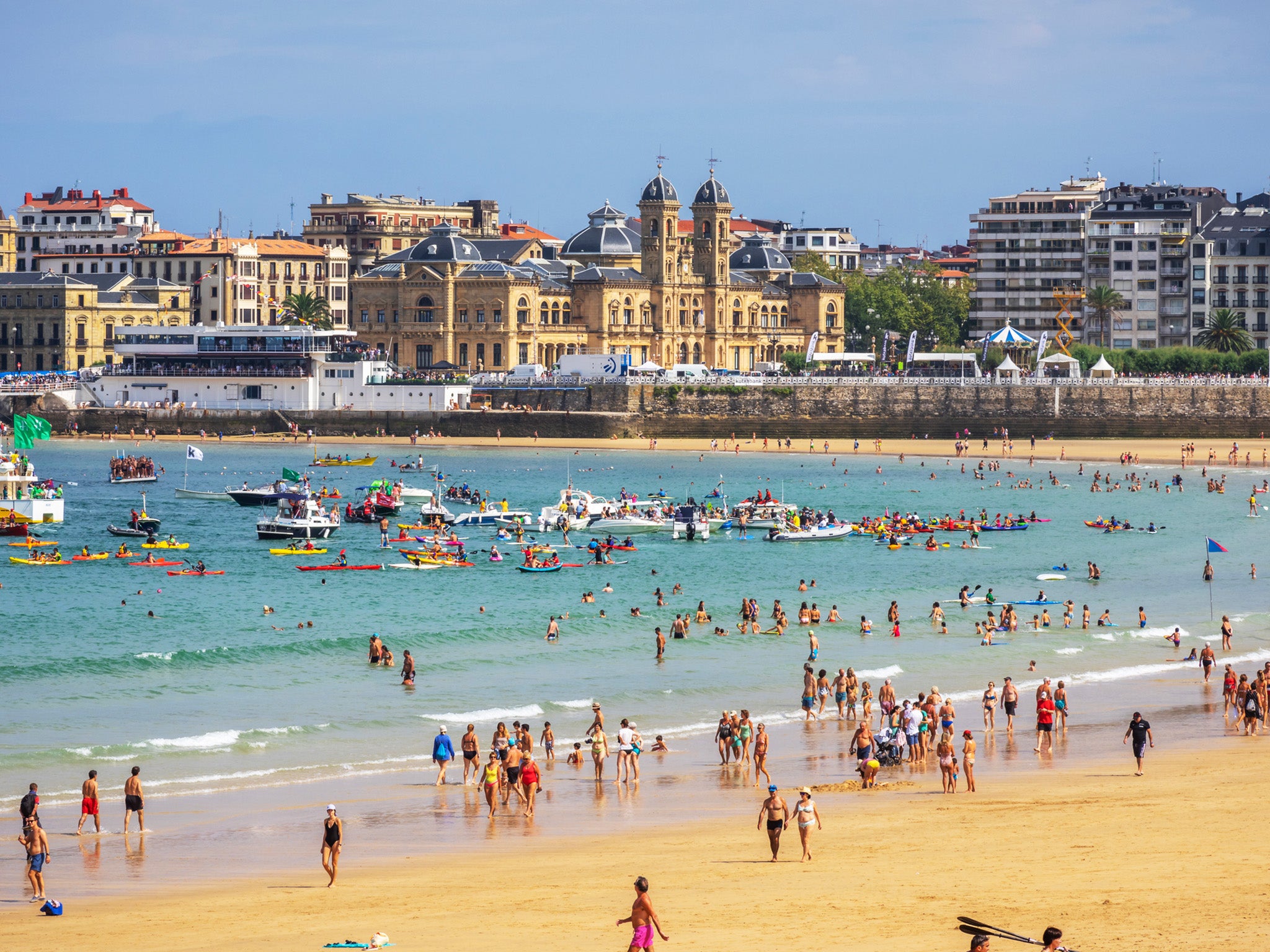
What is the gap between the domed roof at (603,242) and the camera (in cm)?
14338

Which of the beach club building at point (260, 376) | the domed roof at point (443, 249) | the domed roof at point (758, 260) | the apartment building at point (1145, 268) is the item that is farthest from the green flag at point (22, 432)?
the apartment building at point (1145, 268)

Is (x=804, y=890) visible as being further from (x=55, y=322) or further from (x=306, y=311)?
(x=55, y=322)

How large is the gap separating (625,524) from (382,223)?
107 meters

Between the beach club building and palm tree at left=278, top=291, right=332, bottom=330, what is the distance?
673 inches

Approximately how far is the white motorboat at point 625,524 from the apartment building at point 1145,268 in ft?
251

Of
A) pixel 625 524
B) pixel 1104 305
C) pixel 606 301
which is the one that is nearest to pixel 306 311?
pixel 606 301

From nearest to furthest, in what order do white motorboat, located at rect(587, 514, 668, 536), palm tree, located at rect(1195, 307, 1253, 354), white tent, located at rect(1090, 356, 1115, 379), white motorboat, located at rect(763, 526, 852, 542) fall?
white motorboat, located at rect(763, 526, 852, 542) → white motorboat, located at rect(587, 514, 668, 536) → white tent, located at rect(1090, 356, 1115, 379) → palm tree, located at rect(1195, 307, 1253, 354)

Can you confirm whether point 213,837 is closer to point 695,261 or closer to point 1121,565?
point 1121,565

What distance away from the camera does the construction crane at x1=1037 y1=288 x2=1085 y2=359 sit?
12925 centimetres

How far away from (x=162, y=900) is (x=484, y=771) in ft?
23.1

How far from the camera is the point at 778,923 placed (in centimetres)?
2019

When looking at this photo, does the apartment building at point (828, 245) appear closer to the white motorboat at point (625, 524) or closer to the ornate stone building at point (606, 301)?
the ornate stone building at point (606, 301)

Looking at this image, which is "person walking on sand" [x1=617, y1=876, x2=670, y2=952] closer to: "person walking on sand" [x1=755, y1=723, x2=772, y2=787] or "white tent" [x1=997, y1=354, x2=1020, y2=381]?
"person walking on sand" [x1=755, y1=723, x2=772, y2=787]

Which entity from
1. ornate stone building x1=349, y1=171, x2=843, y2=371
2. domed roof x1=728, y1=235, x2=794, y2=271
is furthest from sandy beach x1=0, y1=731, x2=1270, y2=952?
domed roof x1=728, y1=235, x2=794, y2=271
